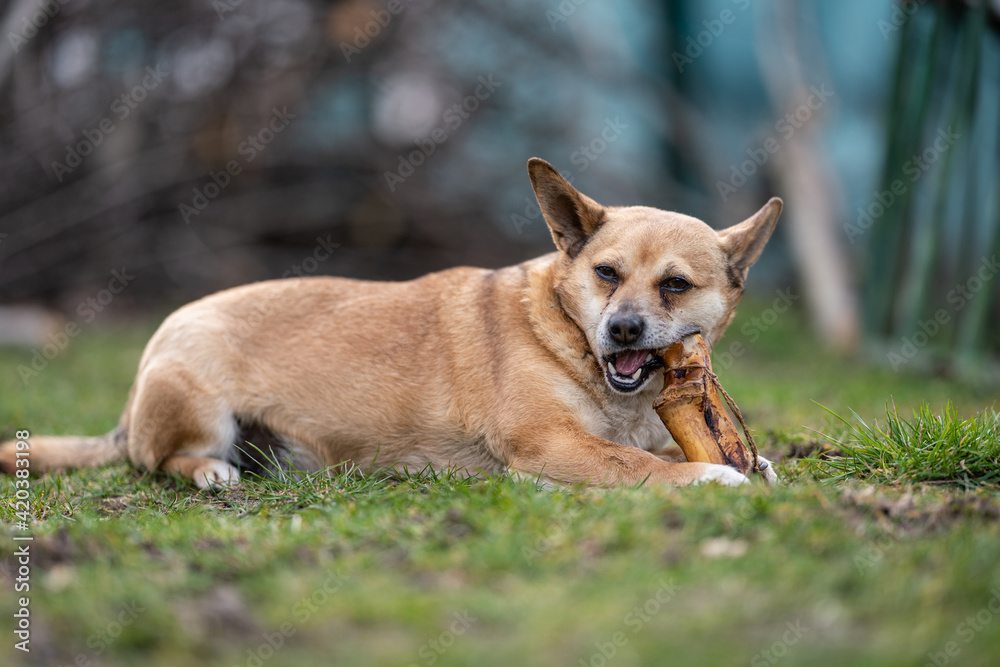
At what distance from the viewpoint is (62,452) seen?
505 cm

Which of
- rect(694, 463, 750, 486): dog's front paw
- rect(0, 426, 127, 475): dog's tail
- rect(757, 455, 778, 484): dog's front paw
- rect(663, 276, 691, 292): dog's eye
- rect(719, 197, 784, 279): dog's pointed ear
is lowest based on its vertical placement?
rect(0, 426, 127, 475): dog's tail

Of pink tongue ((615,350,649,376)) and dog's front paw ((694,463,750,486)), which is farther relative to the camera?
pink tongue ((615,350,649,376))

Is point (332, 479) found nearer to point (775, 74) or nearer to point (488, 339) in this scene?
point (488, 339)

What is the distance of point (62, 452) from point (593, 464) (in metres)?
3.18

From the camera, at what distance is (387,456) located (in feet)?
14.8

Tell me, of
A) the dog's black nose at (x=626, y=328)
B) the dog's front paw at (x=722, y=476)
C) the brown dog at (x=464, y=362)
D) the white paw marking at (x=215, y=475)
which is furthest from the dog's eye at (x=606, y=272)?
the white paw marking at (x=215, y=475)

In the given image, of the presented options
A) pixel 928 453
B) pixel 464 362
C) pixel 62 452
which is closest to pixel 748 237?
pixel 928 453

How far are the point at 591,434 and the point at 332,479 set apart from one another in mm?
1278

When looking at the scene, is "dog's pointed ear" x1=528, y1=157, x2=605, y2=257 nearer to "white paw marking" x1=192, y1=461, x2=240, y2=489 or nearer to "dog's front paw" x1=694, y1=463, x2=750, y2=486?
"dog's front paw" x1=694, y1=463, x2=750, y2=486

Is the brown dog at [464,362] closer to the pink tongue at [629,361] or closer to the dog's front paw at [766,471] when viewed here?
the pink tongue at [629,361]

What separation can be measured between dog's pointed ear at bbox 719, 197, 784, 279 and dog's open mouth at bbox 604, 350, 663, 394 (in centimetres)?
73

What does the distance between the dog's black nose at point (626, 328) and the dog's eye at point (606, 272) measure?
0.36 m

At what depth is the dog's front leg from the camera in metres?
3.72

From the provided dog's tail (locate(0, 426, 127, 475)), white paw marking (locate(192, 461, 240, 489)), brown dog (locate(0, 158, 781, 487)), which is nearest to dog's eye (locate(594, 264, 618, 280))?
brown dog (locate(0, 158, 781, 487))
